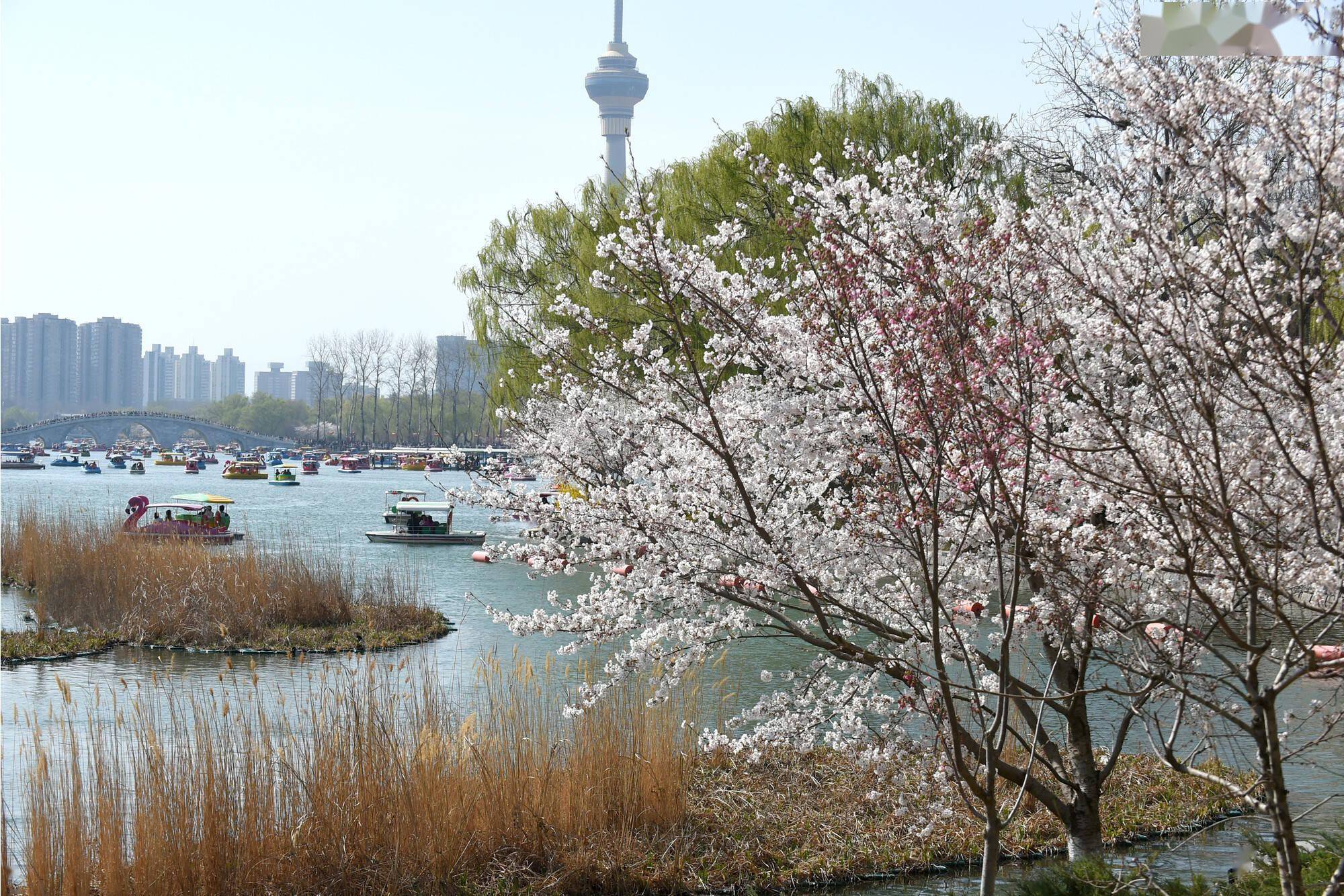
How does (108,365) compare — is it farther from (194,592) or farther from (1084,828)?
(1084,828)

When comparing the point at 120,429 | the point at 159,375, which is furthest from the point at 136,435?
the point at 159,375

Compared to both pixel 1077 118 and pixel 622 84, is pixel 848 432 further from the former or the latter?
pixel 622 84

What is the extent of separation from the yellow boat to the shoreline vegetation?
58947 millimetres

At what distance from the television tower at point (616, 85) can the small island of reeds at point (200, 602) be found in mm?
130921

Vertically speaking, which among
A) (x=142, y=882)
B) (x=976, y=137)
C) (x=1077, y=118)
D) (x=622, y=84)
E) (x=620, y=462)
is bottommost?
(x=142, y=882)

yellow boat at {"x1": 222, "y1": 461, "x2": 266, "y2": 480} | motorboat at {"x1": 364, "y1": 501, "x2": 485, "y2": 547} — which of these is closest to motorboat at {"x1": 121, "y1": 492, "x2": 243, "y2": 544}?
motorboat at {"x1": 364, "y1": 501, "x2": 485, "y2": 547}

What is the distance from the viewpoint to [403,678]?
11.5m

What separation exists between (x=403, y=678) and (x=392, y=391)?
9264 centimetres

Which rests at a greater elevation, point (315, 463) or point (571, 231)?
point (571, 231)

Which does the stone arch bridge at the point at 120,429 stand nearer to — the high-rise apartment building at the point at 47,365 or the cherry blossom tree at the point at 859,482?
the high-rise apartment building at the point at 47,365

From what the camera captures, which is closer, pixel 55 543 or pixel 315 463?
pixel 55 543

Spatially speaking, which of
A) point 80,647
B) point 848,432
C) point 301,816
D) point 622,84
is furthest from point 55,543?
point 622,84

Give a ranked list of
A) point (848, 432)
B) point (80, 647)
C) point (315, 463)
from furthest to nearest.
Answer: point (315, 463), point (80, 647), point (848, 432)

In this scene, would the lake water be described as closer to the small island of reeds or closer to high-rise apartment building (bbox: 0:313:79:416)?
the small island of reeds
